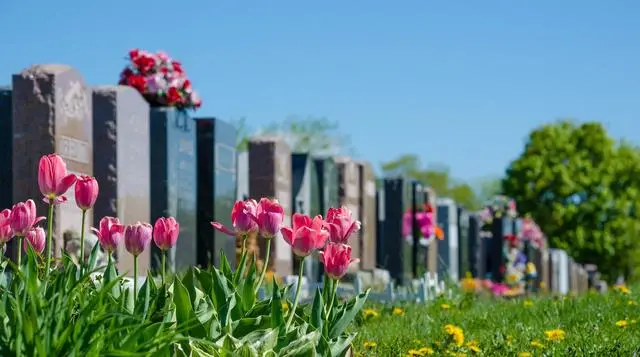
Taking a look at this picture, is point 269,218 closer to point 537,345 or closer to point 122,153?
point 537,345

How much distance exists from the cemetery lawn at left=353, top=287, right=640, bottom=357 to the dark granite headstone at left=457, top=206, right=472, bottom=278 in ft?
50.8

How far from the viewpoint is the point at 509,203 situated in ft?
112

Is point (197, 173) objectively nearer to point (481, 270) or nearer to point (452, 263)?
point (452, 263)

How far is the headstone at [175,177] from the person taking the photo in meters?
12.4

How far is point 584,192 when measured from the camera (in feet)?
180

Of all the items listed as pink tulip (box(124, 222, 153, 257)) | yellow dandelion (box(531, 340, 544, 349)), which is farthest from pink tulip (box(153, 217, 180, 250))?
yellow dandelion (box(531, 340, 544, 349))

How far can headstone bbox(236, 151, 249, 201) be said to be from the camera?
606 inches

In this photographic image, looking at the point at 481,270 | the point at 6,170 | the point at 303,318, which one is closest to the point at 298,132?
the point at 481,270

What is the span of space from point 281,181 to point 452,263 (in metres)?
10.6

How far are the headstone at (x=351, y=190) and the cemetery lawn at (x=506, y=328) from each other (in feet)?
23.4

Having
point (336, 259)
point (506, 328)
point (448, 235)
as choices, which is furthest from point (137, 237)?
point (448, 235)

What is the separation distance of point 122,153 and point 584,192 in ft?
150

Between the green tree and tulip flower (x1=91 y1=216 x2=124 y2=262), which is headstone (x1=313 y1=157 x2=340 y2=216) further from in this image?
the green tree

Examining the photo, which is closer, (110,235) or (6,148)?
(110,235)
